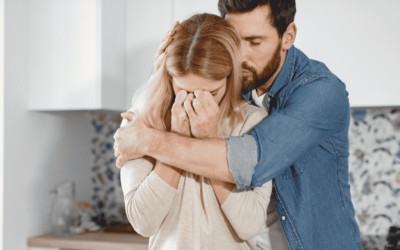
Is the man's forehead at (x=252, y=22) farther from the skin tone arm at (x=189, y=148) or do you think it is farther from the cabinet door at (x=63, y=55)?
the cabinet door at (x=63, y=55)

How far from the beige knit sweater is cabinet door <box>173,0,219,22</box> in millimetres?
1042

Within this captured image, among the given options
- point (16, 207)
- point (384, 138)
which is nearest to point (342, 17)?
point (384, 138)

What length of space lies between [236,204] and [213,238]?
0.39 feet

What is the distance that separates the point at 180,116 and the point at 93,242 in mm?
1170

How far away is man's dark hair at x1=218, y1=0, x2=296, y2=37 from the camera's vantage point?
3.29 ft

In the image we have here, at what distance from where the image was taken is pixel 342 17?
5.27 ft

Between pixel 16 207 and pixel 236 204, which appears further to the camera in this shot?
pixel 16 207

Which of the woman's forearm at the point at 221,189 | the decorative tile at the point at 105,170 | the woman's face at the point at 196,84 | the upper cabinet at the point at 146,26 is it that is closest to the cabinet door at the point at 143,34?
the upper cabinet at the point at 146,26

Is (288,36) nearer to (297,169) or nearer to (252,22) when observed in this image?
(252,22)

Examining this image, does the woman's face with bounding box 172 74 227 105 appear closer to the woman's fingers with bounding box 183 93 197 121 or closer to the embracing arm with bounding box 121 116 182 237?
the woman's fingers with bounding box 183 93 197 121

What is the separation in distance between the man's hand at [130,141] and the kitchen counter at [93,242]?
36.8 inches

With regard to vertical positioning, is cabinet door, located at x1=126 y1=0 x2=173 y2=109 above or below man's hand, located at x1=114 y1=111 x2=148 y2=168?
above

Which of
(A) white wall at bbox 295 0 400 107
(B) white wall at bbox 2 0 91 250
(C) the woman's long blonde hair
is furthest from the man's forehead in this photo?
(B) white wall at bbox 2 0 91 250

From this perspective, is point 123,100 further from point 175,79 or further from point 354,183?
point 354,183
